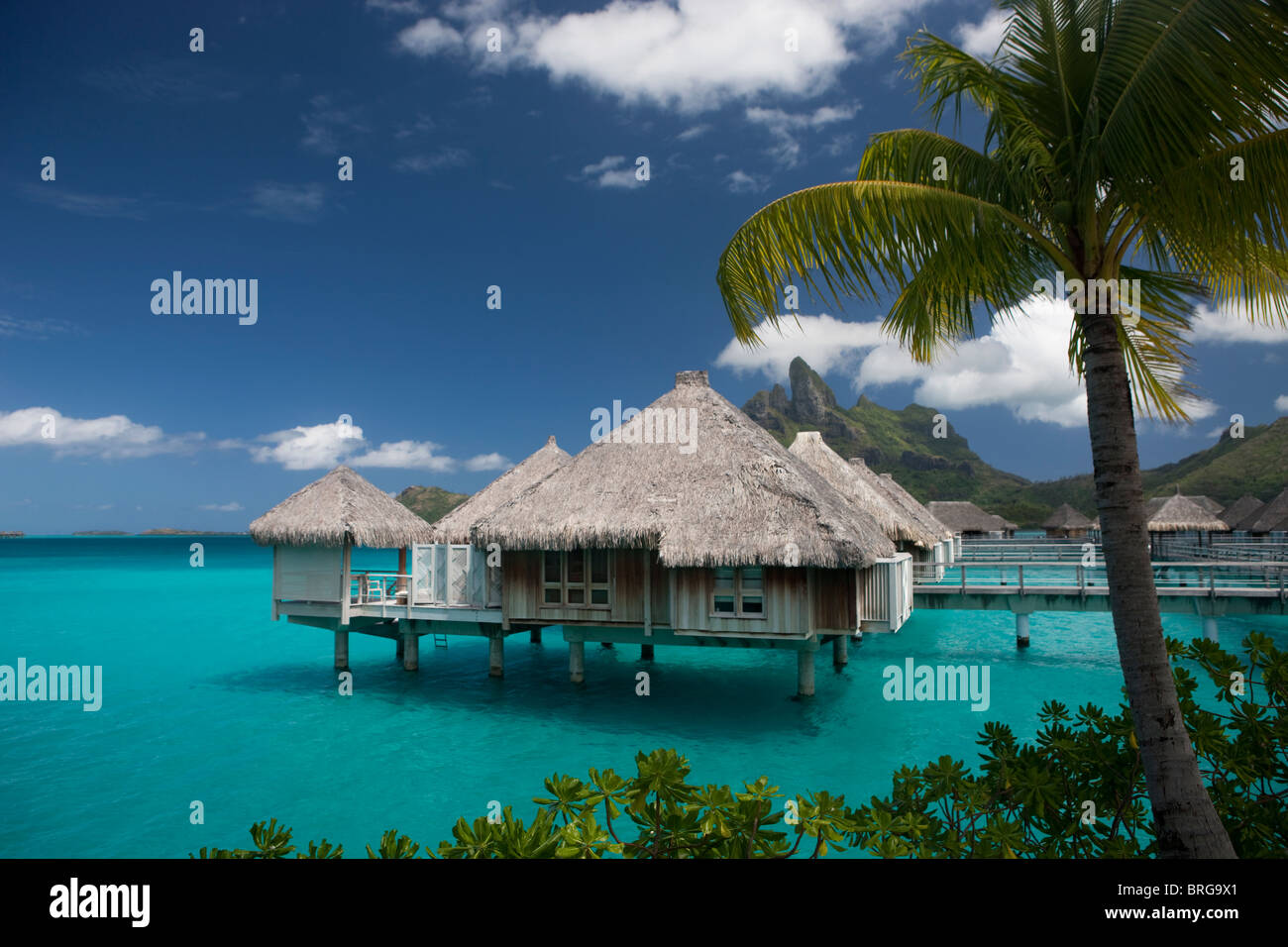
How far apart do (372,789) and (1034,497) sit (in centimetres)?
10228

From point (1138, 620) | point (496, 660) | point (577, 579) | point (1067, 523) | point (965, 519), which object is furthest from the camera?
point (1067, 523)

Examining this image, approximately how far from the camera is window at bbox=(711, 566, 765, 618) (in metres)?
13.0

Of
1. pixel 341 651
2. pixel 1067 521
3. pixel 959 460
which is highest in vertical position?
pixel 959 460

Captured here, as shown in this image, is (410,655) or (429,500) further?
(429,500)

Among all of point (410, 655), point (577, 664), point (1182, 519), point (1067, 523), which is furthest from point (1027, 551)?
point (1067, 523)

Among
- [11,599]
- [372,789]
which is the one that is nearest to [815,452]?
[372,789]

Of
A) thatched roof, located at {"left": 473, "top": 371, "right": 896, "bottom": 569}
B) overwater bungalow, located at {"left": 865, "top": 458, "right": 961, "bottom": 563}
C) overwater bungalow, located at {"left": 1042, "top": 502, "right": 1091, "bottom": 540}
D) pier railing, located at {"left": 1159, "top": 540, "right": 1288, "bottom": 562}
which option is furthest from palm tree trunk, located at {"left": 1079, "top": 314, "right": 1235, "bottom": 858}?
overwater bungalow, located at {"left": 1042, "top": 502, "right": 1091, "bottom": 540}

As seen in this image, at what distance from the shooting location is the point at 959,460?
422ft

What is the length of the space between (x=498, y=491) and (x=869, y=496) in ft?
38.0

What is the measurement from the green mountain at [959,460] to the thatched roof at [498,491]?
11948mm

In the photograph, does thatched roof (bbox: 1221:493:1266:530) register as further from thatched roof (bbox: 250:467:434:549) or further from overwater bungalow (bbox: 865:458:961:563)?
thatched roof (bbox: 250:467:434:549)

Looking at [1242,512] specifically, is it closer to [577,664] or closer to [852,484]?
[852,484]

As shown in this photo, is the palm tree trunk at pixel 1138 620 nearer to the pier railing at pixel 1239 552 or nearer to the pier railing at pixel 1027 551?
the pier railing at pixel 1027 551

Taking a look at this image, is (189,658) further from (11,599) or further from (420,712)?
(11,599)
